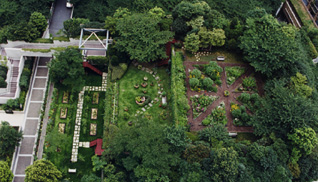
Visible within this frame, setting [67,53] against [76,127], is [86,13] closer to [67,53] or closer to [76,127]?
[67,53]

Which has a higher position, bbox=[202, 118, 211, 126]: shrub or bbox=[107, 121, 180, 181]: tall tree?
bbox=[202, 118, 211, 126]: shrub

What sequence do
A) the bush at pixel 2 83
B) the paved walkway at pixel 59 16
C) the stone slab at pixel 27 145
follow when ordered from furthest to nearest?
1. the paved walkway at pixel 59 16
2. the bush at pixel 2 83
3. the stone slab at pixel 27 145

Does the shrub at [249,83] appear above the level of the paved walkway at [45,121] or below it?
above

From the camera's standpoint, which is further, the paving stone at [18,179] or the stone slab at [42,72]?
the stone slab at [42,72]

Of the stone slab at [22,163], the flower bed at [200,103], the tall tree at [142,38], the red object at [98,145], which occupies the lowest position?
the stone slab at [22,163]

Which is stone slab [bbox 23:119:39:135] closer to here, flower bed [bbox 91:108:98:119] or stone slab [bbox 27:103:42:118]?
stone slab [bbox 27:103:42:118]

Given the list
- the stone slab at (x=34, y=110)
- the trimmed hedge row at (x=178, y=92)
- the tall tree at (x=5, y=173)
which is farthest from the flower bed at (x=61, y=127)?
the trimmed hedge row at (x=178, y=92)

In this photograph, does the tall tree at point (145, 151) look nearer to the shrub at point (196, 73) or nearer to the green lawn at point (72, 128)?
the green lawn at point (72, 128)

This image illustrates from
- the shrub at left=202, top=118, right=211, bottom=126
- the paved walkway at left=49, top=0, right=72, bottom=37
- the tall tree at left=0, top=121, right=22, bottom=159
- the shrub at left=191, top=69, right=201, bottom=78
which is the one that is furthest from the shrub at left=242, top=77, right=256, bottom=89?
the paved walkway at left=49, top=0, right=72, bottom=37
